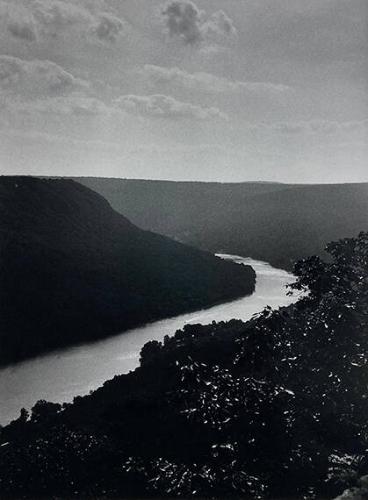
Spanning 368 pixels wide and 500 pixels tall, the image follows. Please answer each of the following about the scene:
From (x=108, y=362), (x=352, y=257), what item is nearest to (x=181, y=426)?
(x=352, y=257)

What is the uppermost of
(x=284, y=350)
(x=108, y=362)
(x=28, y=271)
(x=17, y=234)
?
(x=17, y=234)

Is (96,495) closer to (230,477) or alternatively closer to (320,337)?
(230,477)

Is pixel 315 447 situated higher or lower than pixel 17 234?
lower

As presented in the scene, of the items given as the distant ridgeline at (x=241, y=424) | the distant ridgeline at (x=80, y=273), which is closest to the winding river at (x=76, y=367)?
the distant ridgeline at (x=80, y=273)

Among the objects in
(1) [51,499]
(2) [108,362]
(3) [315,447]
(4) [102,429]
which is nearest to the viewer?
(1) [51,499]

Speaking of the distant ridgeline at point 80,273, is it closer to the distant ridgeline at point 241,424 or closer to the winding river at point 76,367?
the winding river at point 76,367

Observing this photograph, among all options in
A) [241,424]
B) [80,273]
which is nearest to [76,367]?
[80,273]

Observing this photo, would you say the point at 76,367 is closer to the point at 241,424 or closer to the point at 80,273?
the point at 80,273
